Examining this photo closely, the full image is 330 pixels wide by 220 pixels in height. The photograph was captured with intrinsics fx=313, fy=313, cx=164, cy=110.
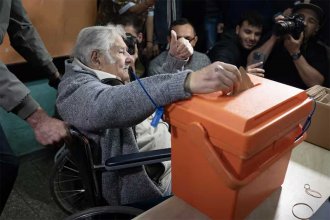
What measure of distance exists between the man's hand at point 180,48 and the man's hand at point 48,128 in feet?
1.76

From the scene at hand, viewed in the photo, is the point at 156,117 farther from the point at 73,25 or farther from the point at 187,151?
the point at 73,25

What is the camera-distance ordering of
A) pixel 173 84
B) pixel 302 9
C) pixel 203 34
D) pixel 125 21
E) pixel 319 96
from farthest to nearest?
pixel 203 34
pixel 125 21
pixel 302 9
pixel 319 96
pixel 173 84

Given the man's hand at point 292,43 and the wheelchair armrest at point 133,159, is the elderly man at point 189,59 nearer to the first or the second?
the man's hand at point 292,43

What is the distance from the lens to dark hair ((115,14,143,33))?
2338mm

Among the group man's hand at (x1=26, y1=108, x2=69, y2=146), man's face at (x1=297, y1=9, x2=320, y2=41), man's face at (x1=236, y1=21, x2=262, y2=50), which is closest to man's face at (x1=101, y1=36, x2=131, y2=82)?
man's hand at (x1=26, y1=108, x2=69, y2=146)

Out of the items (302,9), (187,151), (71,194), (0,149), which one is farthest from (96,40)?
(302,9)

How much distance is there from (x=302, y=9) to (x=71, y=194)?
1.92 m

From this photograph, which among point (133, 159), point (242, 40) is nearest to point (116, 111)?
point (133, 159)

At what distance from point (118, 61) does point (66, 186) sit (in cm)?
87

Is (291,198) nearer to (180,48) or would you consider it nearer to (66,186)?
(180,48)

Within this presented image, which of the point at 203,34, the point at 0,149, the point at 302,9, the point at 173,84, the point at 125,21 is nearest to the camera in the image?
the point at 173,84

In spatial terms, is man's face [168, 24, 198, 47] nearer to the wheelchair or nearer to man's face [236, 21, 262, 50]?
man's face [236, 21, 262, 50]

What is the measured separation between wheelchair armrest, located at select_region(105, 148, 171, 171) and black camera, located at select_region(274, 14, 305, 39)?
4.28 feet

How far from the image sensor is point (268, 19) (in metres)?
2.50
